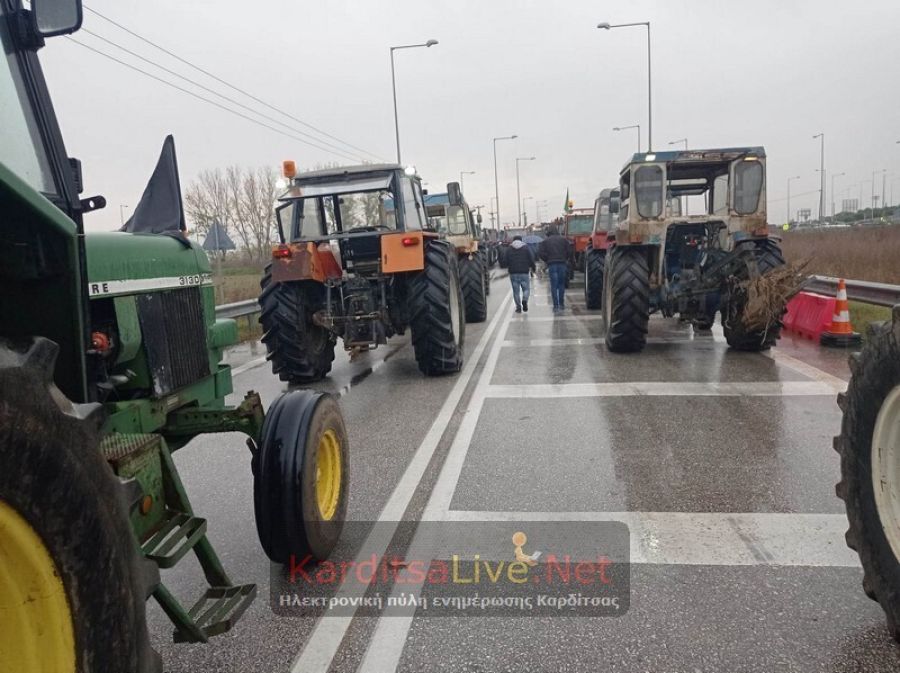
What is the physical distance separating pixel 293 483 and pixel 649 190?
23.6 feet

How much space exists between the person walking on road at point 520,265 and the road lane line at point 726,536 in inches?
439

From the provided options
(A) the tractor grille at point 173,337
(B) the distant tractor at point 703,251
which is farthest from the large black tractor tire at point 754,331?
(A) the tractor grille at point 173,337

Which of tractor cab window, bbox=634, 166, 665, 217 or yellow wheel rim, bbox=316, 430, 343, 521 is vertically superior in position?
tractor cab window, bbox=634, 166, 665, 217

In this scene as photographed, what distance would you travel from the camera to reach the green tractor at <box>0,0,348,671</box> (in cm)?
166

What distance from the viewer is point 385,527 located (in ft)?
13.3

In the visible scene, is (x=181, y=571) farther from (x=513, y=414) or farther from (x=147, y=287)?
(x=513, y=414)

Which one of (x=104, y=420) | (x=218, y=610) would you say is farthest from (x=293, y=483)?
(x=104, y=420)

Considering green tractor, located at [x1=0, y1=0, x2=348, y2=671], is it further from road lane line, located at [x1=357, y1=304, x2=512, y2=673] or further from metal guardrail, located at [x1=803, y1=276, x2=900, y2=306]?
metal guardrail, located at [x1=803, y1=276, x2=900, y2=306]

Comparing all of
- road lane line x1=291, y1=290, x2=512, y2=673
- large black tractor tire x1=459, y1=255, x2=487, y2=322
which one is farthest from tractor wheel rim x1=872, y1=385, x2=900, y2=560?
large black tractor tire x1=459, y1=255, x2=487, y2=322

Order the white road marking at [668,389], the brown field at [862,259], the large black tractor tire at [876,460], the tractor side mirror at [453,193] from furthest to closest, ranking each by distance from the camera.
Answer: the brown field at [862,259], the tractor side mirror at [453,193], the white road marking at [668,389], the large black tractor tire at [876,460]

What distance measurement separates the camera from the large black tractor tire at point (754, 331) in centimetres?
883

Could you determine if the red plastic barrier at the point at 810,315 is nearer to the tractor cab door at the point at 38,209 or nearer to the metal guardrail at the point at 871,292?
the metal guardrail at the point at 871,292

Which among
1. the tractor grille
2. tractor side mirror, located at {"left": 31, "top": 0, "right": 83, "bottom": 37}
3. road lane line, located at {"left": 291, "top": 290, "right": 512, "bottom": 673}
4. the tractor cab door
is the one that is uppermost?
tractor side mirror, located at {"left": 31, "top": 0, "right": 83, "bottom": 37}

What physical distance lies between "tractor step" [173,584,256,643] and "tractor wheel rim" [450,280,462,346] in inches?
233
